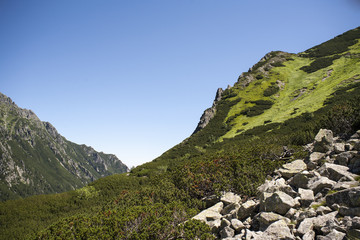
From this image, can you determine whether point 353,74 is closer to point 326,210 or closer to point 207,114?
point 207,114

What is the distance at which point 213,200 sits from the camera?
12555mm

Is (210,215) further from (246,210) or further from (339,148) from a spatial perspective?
(339,148)

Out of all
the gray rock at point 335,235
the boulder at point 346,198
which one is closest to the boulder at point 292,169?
the boulder at point 346,198

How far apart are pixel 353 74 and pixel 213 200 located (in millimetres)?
54064

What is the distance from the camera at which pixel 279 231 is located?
606 centimetres

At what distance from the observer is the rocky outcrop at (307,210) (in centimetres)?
551

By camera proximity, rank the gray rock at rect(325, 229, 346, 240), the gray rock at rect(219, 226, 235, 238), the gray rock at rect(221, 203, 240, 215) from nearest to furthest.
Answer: the gray rock at rect(325, 229, 346, 240) < the gray rock at rect(219, 226, 235, 238) < the gray rock at rect(221, 203, 240, 215)

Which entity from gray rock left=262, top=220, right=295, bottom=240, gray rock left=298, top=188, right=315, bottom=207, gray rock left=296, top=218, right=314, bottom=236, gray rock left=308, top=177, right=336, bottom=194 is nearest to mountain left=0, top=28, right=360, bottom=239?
gray rock left=296, top=218, right=314, bottom=236

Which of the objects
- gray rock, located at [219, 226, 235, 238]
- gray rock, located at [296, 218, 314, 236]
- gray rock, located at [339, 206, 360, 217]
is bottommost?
gray rock, located at [219, 226, 235, 238]

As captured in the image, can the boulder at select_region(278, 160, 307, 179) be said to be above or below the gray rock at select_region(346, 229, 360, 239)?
below

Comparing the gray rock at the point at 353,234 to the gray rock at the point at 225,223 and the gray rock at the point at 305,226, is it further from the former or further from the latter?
the gray rock at the point at 225,223

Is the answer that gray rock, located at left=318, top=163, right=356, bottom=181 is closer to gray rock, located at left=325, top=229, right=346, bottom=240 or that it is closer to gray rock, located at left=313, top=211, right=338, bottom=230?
gray rock, located at left=313, top=211, right=338, bottom=230

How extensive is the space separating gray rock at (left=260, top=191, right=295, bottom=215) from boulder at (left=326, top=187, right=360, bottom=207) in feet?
3.98

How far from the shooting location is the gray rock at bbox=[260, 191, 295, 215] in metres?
7.26
